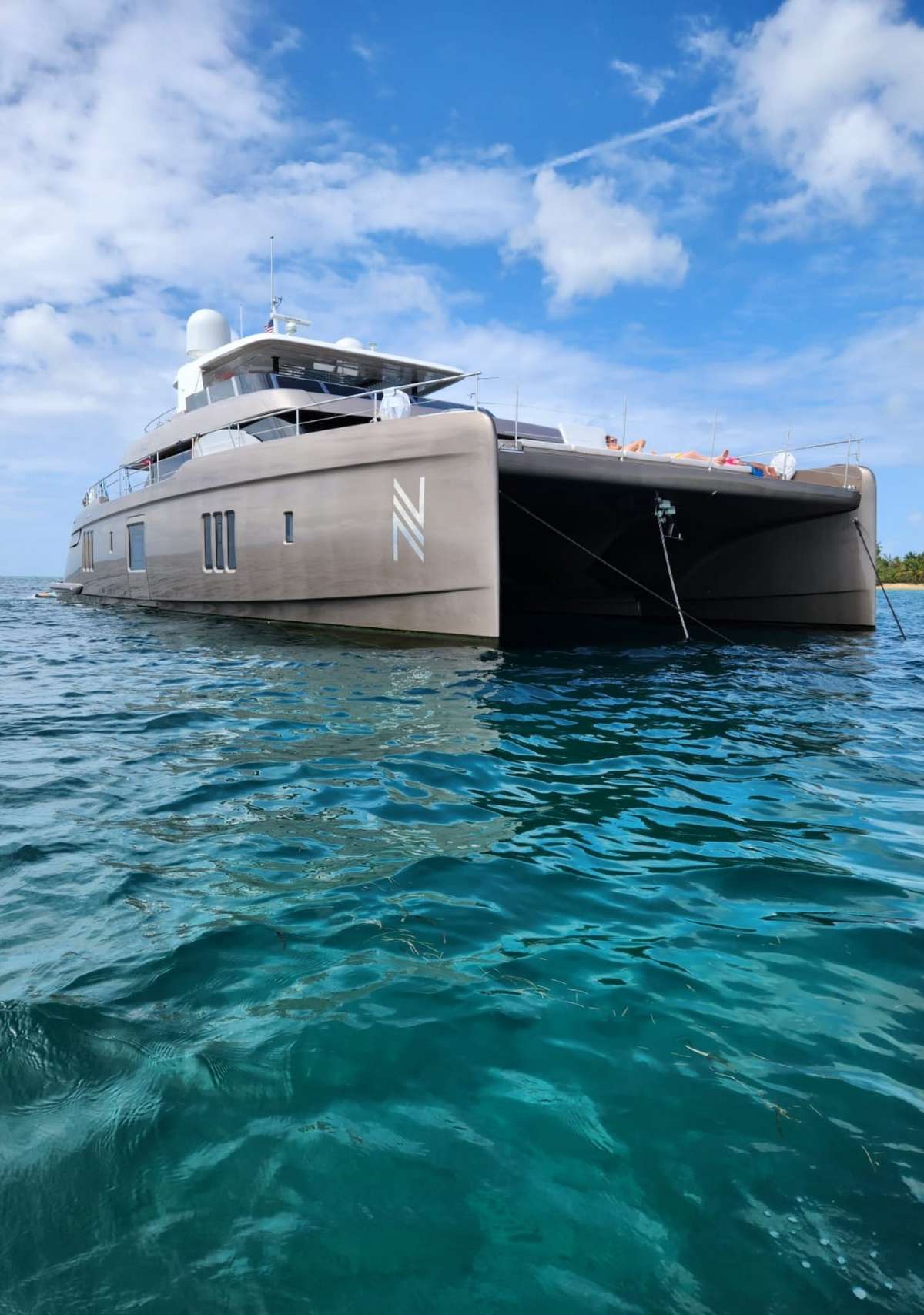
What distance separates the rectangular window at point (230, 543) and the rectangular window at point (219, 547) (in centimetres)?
19

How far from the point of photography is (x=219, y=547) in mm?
12211

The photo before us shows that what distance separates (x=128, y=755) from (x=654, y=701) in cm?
408

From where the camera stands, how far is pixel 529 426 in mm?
12000

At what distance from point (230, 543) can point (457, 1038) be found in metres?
10.9

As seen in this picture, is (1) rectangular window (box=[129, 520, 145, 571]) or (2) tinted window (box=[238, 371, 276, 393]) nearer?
(2) tinted window (box=[238, 371, 276, 393])

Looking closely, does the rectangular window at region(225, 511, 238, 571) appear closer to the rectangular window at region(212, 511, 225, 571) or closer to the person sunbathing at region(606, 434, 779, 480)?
the rectangular window at region(212, 511, 225, 571)

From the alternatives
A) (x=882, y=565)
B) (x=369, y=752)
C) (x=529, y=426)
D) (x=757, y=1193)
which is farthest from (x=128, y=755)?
(x=882, y=565)

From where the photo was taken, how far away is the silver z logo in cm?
894

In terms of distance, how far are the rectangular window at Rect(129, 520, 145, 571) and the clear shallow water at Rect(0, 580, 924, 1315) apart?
38.9 feet

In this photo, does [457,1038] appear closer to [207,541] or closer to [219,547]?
[219,547]

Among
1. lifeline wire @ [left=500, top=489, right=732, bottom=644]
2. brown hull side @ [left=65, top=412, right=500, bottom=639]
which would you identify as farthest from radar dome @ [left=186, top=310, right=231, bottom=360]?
lifeline wire @ [left=500, top=489, right=732, bottom=644]

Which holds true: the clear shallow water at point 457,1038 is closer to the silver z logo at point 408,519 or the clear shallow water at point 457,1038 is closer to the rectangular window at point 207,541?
the silver z logo at point 408,519

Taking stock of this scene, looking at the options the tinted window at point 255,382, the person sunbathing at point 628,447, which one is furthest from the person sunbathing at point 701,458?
the tinted window at point 255,382

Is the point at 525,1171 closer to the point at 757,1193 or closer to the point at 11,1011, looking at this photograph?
the point at 757,1193
